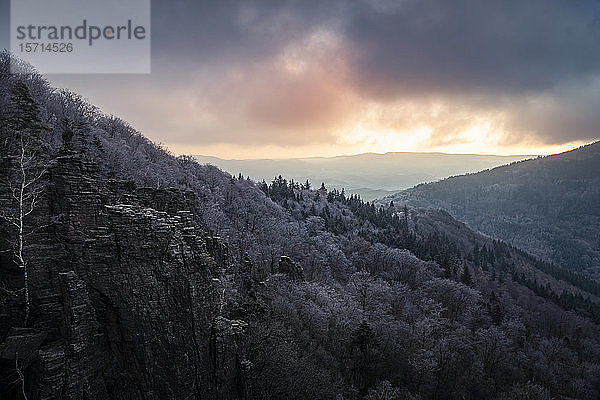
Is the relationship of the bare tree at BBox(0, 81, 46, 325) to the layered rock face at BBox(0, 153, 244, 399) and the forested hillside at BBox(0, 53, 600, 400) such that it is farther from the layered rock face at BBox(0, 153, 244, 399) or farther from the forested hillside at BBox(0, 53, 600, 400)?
the layered rock face at BBox(0, 153, 244, 399)

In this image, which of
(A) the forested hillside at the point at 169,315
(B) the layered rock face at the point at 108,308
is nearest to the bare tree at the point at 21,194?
(A) the forested hillside at the point at 169,315

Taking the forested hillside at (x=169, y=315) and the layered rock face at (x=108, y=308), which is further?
the forested hillside at (x=169, y=315)

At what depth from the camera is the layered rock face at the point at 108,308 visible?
15461 mm

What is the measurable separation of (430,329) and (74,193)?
170 ft

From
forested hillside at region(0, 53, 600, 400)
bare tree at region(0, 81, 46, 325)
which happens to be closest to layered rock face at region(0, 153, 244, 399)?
forested hillside at region(0, 53, 600, 400)

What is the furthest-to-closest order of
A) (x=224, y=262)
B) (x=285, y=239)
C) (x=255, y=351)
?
(x=285, y=239) < (x=224, y=262) < (x=255, y=351)

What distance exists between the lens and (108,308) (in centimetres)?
1758

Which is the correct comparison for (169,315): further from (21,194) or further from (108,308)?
(21,194)

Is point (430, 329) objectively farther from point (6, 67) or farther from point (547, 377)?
point (6, 67)

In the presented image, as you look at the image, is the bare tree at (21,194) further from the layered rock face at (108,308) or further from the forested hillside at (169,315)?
the layered rock face at (108,308)

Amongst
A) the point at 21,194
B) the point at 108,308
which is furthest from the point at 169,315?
the point at 21,194

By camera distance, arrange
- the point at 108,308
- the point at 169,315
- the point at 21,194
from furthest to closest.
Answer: the point at 169,315, the point at 108,308, the point at 21,194

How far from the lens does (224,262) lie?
39156 millimetres

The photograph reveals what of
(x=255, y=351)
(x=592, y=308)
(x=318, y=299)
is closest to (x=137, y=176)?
(x=318, y=299)
